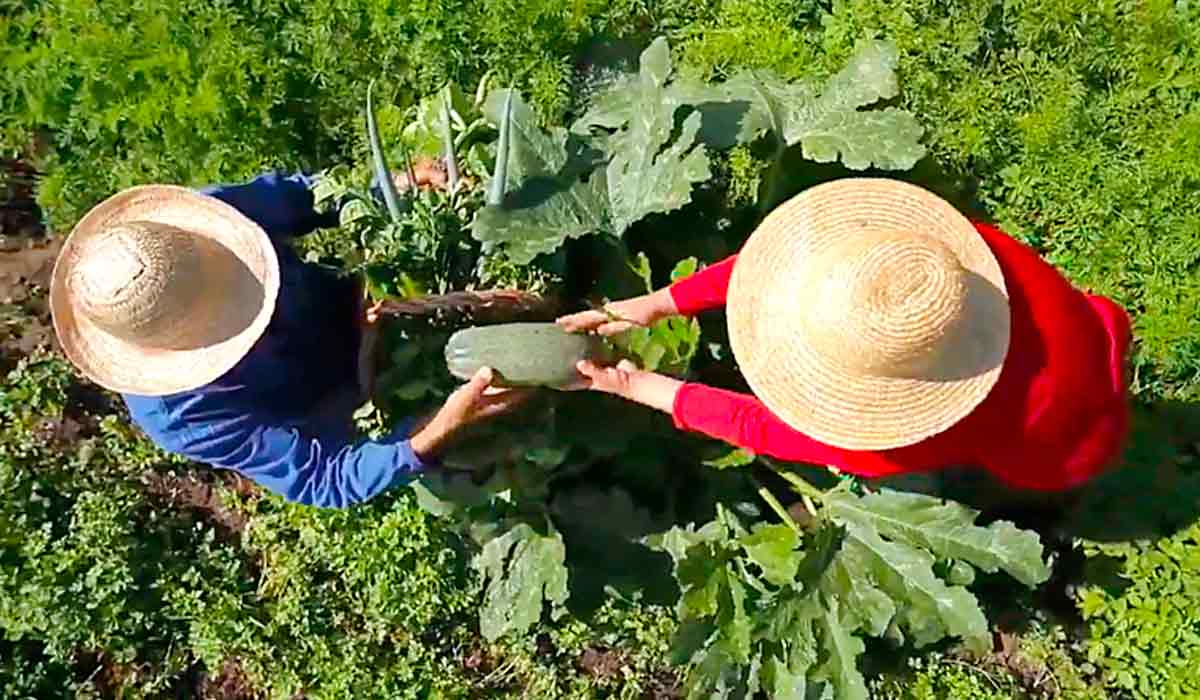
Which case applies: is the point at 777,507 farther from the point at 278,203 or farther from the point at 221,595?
the point at 221,595

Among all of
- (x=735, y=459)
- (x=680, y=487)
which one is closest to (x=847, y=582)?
(x=735, y=459)

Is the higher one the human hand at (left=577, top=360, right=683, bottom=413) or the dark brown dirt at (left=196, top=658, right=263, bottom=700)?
the human hand at (left=577, top=360, right=683, bottom=413)

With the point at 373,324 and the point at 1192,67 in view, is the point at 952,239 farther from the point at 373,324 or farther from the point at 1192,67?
the point at 1192,67

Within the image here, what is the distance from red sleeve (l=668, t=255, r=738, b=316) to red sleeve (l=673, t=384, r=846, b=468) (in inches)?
9.6

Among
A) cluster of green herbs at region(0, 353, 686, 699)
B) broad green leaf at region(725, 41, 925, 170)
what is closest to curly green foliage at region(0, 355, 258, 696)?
cluster of green herbs at region(0, 353, 686, 699)

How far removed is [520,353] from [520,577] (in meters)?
1.04

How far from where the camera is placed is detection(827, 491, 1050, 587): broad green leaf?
144 inches

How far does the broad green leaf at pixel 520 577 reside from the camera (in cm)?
394

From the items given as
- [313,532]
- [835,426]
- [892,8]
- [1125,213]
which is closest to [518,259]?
[835,426]

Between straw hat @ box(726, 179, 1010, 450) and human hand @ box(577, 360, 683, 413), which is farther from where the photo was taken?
human hand @ box(577, 360, 683, 413)

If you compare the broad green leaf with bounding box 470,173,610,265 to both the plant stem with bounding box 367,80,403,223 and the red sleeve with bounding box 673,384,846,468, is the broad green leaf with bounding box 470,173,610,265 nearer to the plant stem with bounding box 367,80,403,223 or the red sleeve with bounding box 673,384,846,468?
the plant stem with bounding box 367,80,403,223

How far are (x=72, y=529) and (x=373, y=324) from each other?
1.71 metres

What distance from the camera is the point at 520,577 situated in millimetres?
4023

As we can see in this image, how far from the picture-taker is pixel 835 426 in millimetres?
2922
